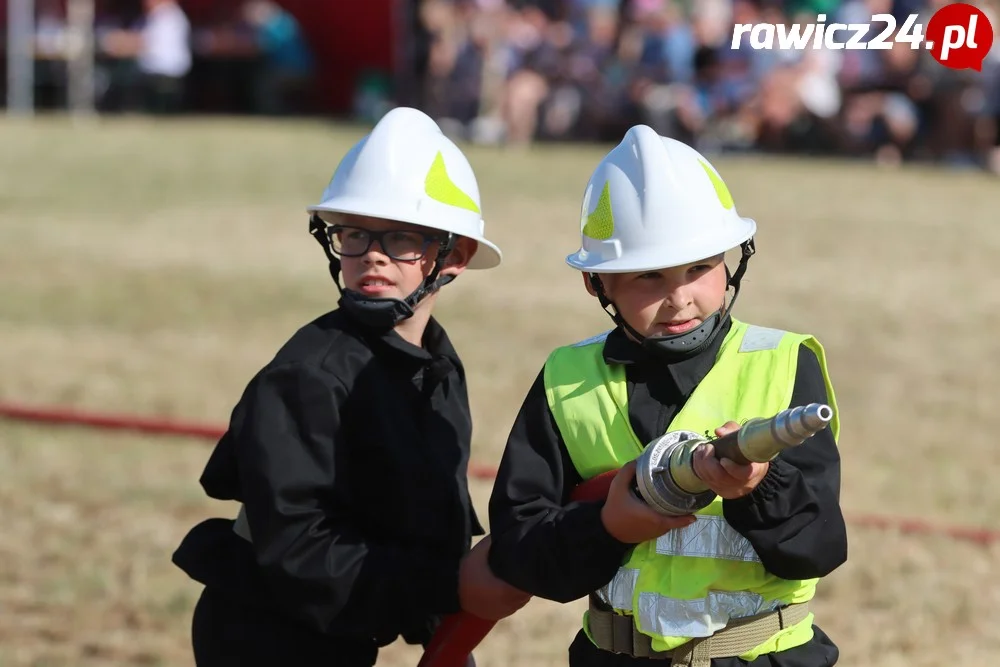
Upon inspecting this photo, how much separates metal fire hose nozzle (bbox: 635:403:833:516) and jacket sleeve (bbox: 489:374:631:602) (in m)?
0.16

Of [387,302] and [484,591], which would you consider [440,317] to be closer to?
[387,302]

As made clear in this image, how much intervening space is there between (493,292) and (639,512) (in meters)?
8.60

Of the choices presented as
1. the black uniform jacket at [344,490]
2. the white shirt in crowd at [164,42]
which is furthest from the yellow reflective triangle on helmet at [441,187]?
the white shirt in crowd at [164,42]

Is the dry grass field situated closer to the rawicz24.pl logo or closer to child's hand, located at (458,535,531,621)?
the rawicz24.pl logo

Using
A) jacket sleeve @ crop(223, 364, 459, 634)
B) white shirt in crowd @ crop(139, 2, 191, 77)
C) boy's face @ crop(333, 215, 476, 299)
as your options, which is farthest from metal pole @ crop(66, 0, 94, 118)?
jacket sleeve @ crop(223, 364, 459, 634)

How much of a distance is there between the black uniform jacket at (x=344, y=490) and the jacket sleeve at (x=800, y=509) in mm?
797

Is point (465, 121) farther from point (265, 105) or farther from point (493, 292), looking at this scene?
point (493, 292)

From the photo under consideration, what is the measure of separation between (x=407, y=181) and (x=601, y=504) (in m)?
1.07

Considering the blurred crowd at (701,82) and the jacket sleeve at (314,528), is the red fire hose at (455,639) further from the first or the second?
the blurred crowd at (701,82)

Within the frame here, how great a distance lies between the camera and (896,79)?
60.1 ft

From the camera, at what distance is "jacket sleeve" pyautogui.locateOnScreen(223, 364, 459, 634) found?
3.03 m

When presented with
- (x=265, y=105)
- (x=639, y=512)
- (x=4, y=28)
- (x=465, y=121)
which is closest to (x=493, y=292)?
(x=639, y=512)

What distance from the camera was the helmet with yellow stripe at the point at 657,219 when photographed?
2.73 meters

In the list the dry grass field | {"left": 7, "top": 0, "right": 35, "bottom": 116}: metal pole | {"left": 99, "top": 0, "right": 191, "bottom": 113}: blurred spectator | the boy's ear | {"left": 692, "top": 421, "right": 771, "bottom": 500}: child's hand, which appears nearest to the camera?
{"left": 692, "top": 421, "right": 771, "bottom": 500}: child's hand
